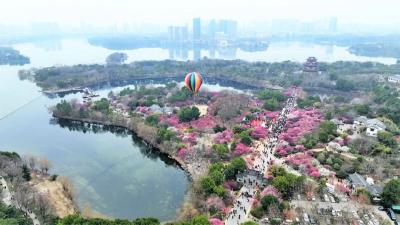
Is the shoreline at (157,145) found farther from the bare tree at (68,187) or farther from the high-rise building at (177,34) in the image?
the high-rise building at (177,34)

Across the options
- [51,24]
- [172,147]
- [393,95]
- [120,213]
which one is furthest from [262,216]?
[51,24]

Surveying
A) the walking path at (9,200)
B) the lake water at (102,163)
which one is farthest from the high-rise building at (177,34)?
the walking path at (9,200)

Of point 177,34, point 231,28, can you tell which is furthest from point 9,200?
point 231,28

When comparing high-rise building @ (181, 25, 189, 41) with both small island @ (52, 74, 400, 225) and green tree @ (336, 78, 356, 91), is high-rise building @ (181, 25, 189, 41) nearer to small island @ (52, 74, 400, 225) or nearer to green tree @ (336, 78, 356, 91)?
green tree @ (336, 78, 356, 91)

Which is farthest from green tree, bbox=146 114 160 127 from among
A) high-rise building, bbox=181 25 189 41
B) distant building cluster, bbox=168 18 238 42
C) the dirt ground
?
high-rise building, bbox=181 25 189 41

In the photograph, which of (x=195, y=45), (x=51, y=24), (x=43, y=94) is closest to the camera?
(x=43, y=94)

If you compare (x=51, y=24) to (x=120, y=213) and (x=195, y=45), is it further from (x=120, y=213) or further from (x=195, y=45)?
(x=120, y=213)
